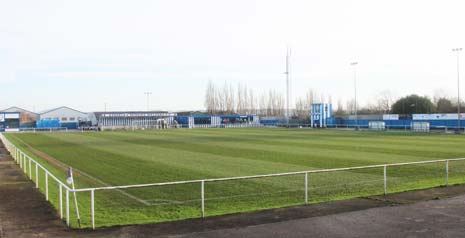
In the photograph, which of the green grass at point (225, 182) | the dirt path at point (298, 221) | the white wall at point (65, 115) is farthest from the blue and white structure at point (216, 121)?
the dirt path at point (298, 221)

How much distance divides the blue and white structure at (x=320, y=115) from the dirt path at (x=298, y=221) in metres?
68.4

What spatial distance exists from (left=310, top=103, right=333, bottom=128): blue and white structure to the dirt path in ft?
224

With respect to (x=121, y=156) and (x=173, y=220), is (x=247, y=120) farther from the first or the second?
(x=173, y=220)

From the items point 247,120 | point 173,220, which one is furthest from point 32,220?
point 247,120

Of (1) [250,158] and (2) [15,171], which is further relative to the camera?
(1) [250,158]

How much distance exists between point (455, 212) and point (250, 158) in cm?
1699

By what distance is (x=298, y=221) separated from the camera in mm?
10656

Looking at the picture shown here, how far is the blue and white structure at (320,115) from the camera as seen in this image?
8138 centimetres

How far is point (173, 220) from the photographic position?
36.6 feet

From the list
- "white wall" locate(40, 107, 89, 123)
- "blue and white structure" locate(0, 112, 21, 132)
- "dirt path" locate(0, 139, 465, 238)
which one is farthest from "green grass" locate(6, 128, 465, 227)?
"white wall" locate(40, 107, 89, 123)

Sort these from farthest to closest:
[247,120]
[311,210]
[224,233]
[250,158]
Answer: [247,120]
[250,158]
[311,210]
[224,233]

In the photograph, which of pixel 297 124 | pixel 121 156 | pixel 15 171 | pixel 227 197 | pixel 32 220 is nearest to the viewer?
pixel 32 220

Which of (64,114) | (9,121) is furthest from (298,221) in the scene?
(64,114)

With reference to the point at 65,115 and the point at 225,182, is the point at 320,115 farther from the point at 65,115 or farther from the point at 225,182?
the point at 65,115
